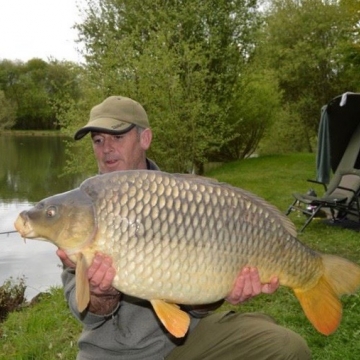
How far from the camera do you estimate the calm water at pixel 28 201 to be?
488 centimetres

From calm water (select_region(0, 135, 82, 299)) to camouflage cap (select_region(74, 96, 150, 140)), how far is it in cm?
277

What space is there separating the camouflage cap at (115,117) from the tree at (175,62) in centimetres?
651

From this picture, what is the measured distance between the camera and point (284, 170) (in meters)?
11.0

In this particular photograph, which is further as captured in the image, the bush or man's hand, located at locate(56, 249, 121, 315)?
the bush

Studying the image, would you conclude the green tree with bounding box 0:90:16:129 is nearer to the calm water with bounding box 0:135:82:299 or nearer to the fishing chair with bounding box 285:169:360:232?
the calm water with bounding box 0:135:82:299

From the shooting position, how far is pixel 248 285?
4.42 ft

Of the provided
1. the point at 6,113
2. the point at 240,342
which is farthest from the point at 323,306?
the point at 6,113

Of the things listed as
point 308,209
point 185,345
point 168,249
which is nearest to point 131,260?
point 168,249

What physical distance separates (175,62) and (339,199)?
4.60 metres

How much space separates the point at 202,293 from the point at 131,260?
18 centimetres

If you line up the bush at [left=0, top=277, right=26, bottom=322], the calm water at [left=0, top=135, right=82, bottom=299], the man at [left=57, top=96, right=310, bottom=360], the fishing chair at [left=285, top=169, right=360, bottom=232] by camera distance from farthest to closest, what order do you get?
the calm water at [left=0, top=135, right=82, bottom=299] → the fishing chair at [left=285, top=169, right=360, bottom=232] → the bush at [left=0, top=277, right=26, bottom=322] → the man at [left=57, top=96, right=310, bottom=360]

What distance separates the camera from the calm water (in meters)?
4.88

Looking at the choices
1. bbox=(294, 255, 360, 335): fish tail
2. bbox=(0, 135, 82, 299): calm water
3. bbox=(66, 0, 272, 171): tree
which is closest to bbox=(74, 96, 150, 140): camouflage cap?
bbox=(294, 255, 360, 335): fish tail

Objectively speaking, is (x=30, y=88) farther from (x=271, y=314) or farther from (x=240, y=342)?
(x=240, y=342)
